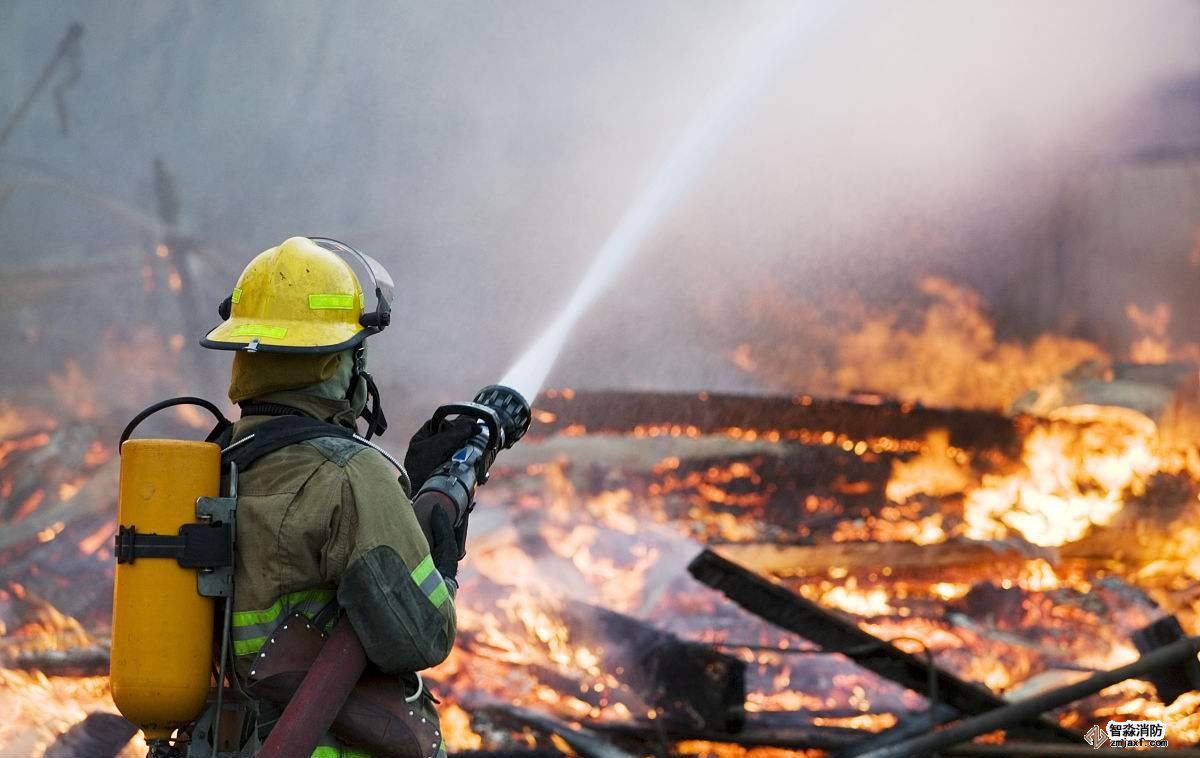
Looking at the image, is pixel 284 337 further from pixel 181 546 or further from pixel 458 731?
pixel 458 731

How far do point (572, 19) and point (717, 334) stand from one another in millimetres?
2972

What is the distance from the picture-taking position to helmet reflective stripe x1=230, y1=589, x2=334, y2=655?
207 cm

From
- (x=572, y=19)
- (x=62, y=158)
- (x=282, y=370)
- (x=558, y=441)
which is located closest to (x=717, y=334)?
(x=558, y=441)

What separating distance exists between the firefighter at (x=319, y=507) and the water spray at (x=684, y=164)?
6254 millimetres

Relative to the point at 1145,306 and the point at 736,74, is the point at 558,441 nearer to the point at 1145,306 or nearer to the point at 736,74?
the point at 736,74

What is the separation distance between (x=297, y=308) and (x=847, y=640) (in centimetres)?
291

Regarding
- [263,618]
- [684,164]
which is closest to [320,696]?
[263,618]

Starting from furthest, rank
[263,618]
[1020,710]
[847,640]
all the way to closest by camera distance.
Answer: [847,640], [1020,710], [263,618]

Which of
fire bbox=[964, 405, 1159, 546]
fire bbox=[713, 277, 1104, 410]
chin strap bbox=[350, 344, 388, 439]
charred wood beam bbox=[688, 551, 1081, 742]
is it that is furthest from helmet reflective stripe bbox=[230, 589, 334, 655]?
fire bbox=[713, 277, 1104, 410]

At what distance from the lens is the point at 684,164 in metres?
9.59

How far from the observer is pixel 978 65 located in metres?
8.91

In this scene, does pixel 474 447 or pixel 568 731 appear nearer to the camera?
pixel 474 447

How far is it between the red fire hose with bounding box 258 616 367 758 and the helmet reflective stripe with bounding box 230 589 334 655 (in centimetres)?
11

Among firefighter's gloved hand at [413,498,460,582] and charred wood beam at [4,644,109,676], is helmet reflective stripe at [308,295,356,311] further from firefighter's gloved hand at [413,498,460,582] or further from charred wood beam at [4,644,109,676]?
charred wood beam at [4,644,109,676]
